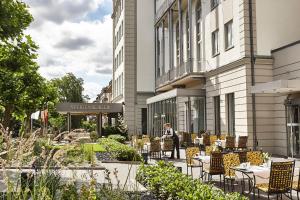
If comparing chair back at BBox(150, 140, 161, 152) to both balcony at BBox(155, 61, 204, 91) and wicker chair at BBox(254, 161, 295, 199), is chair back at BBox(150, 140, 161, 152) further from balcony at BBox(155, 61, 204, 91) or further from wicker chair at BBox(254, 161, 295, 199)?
wicker chair at BBox(254, 161, 295, 199)

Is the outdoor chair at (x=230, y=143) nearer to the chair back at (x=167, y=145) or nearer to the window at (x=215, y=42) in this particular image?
the chair back at (x=167, y=145)

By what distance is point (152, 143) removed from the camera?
18.2 metres

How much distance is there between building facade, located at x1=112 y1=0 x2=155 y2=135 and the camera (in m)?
40.2

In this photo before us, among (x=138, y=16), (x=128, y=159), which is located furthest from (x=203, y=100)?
(x=138, y=16)

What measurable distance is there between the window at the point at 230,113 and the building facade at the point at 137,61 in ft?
60.1

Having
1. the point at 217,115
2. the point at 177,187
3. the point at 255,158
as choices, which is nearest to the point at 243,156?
the point at 255,158

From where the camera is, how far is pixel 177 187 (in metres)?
6.39

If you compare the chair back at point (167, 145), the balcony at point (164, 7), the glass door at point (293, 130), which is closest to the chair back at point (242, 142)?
the glass door at point (293, 130)

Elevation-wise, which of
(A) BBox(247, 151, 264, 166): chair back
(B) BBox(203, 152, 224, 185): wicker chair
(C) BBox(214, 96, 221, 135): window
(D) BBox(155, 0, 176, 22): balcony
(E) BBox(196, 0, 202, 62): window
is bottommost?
Answer: (B) BBox(203, 152, 224, 185): wicker chair

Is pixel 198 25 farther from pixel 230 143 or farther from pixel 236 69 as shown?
pixel 230 143

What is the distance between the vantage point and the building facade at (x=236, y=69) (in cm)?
1969

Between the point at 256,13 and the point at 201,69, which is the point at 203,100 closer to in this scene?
the point at 201,69

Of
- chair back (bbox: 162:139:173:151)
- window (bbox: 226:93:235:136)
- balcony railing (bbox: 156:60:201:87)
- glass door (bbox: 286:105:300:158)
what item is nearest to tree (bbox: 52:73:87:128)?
balcony railing (bbox: 156:60:201:87)

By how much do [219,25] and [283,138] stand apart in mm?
7844
